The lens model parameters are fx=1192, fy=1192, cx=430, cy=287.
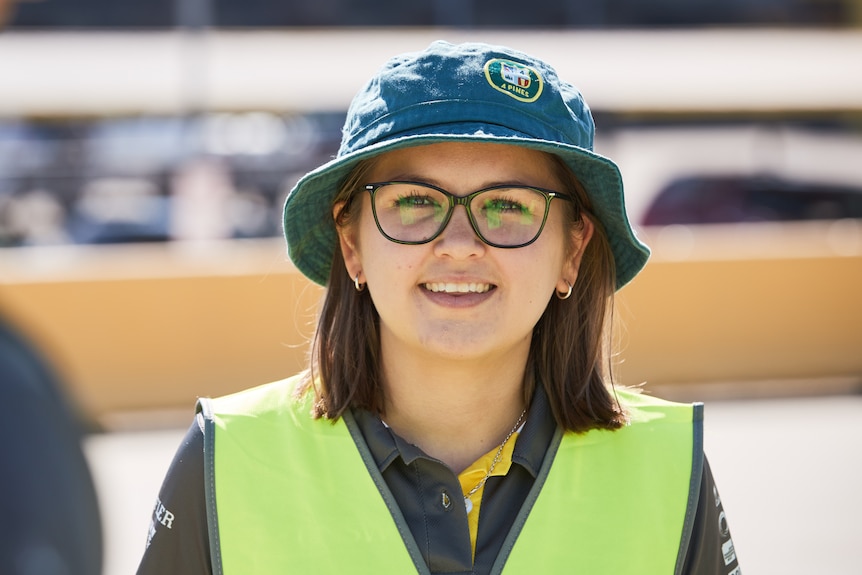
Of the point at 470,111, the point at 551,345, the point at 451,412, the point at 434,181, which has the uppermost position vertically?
the point at 470,111

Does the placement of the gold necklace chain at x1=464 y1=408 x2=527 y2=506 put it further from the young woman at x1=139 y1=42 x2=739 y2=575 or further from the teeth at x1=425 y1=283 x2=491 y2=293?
the teeth at x1=425 y1=283 x2=491 y2=293

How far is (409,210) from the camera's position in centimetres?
228

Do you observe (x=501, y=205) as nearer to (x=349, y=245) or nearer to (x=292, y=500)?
(x=349, y=245)

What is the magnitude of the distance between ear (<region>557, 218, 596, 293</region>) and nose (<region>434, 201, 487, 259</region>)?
0.30 meters

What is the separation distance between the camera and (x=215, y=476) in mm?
2189

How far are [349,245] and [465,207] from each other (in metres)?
0.32

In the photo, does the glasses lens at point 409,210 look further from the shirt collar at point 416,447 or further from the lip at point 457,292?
the shirt collar at point 416,447

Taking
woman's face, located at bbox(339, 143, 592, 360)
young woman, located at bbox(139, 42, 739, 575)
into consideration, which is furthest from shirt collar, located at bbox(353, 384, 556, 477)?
woman's face, located at bbox(339, 143, 592, 360)

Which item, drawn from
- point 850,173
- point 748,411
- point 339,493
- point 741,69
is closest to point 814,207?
point 850,173

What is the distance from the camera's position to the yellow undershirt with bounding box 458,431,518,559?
225cm

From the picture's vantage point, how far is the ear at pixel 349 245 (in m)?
2.44

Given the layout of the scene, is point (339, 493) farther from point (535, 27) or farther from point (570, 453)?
point (535, 27)

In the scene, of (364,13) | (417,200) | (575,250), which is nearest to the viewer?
(417,200)

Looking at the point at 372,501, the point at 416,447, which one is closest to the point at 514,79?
the point at 416,447
